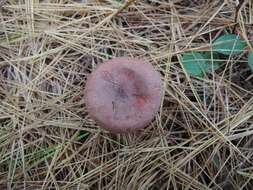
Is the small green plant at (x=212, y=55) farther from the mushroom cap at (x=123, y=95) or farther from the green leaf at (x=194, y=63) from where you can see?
the mushroom cap at (x=123, y=95)

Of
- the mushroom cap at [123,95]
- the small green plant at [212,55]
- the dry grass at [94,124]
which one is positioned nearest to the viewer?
the mushroom cap at [123,95]

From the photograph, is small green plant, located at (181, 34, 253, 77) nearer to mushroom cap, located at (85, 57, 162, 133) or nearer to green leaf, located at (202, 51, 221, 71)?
green leaf, located at (202, 51, 221, 71)

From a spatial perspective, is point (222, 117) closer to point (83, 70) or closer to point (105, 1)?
point (83, 70)

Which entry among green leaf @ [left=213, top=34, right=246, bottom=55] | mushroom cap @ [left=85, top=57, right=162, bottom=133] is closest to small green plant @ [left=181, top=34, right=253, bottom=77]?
green leaf @ [left=213, top=34, right=246, bottom=55]

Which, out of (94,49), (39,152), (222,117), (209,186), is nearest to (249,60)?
(222,117)

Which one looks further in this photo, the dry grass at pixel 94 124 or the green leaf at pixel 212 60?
the green leaf at pixel 212 60

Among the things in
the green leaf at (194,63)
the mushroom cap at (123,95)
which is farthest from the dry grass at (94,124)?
the mushroom cap at (123,95)

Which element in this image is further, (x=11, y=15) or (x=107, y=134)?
(x=11, y=15)
